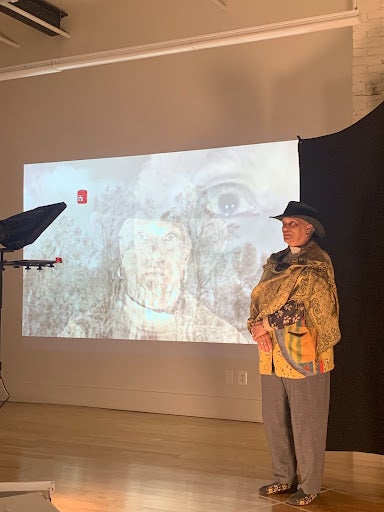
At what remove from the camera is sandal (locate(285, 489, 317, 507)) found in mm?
3660

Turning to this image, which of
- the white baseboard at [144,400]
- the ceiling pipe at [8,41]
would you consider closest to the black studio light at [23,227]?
the white baseboard at [144,400]

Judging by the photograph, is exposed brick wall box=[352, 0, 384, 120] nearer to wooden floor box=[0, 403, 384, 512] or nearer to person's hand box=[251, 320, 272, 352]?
person's hand box=[251, 320, 272, 352]

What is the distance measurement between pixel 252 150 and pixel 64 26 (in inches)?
90.8

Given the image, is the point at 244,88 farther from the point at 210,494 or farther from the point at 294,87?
the point at 210,494

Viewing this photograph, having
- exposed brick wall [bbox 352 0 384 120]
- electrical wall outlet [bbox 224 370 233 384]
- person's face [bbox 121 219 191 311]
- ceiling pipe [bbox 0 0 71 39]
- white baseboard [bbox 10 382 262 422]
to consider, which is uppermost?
ceiling pipe [bbox 0 0 71 39]

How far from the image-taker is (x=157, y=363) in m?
6.45

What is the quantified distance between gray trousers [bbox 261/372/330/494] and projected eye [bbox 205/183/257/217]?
101 inches

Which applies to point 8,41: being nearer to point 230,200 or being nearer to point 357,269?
point 230,200

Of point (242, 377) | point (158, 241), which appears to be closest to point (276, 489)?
point (242, 377)

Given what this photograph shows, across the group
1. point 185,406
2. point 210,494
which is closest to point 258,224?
point 185,406

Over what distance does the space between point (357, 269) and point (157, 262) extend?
2621 mm

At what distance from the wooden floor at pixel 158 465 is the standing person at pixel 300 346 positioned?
27 centimetres

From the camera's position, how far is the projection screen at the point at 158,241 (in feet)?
20.1

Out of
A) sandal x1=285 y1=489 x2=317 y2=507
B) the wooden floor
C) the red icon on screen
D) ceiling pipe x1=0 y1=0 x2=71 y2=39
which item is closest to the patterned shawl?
sandal x1=285 y1=489 x2=317 y2=507
